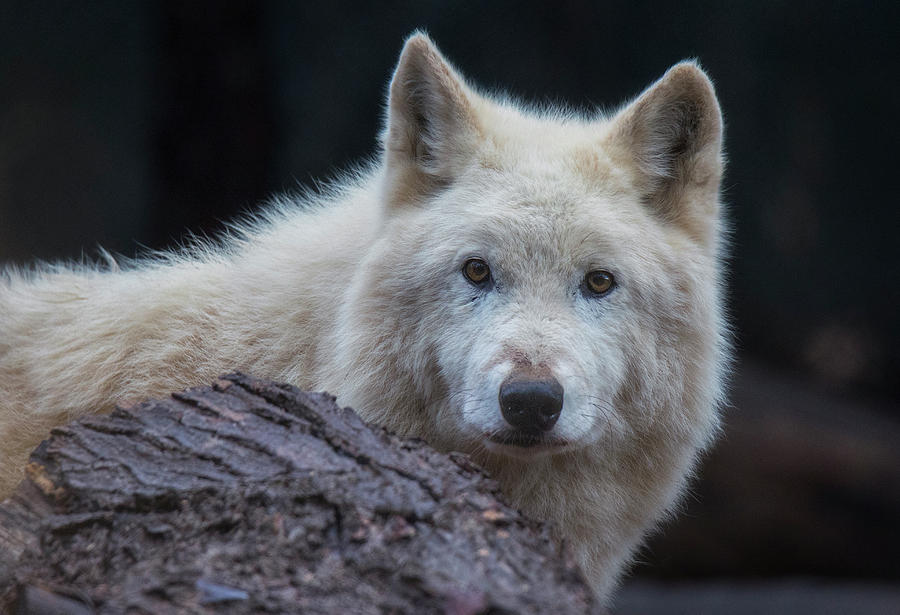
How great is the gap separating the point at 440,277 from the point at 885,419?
28.6 feet

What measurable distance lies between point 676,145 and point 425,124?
1261mm

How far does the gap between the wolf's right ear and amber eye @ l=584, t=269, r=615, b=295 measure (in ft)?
2.80

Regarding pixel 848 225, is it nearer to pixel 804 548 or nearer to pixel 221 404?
pixel 804 548

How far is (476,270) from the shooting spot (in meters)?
4.06

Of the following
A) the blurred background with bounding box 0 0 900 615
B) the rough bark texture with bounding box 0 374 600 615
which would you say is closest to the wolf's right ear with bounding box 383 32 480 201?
the rough bark texture with bounding box 0 374 600 615

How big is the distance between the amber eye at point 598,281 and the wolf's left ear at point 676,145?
2.10 feet

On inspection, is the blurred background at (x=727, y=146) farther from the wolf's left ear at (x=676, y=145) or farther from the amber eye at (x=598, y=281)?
the amber eye at (x=598, y=281)

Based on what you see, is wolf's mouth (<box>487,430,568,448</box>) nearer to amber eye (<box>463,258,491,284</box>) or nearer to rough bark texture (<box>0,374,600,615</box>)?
rough bark texture (<box>0,374,600,615</box>)

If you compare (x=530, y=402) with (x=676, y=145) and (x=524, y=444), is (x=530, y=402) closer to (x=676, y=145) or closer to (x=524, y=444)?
(x=524, y=444)

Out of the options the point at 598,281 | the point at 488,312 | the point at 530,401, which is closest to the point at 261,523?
the point at 530,401

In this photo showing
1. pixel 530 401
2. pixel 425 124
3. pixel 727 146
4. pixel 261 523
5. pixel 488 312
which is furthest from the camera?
pixel 727 146

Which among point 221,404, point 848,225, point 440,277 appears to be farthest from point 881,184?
point 221,404

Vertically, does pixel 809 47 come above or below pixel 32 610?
above

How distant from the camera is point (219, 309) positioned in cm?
466
